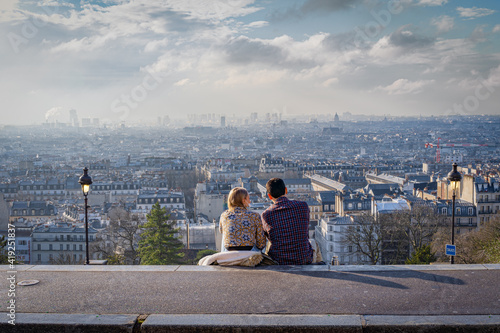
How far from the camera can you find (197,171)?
232 feet

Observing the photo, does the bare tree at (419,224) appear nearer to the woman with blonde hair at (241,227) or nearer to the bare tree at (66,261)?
the bare tree at (66,261)

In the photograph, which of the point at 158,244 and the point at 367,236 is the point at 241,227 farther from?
the point at 367,236

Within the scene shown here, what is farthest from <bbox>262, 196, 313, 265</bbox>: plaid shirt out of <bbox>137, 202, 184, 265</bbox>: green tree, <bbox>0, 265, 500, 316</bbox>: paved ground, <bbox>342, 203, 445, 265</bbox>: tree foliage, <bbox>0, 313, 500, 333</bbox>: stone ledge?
<bbox>342, 203, 445, 265</bbox>: tree foliage

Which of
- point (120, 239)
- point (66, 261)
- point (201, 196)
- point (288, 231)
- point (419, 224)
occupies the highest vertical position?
point (288, 231)

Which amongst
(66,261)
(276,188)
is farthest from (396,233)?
(276,188)

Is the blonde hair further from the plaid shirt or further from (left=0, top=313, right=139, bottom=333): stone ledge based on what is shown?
(left=0, top=313, right=139, bottom=333): stone ledge

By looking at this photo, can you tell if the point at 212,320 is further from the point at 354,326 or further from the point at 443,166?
the point at 443,166

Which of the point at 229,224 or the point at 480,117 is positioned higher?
the point at 480,117

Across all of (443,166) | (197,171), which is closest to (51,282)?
(197,171)

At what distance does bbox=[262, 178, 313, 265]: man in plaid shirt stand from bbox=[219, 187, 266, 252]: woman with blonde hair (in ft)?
0.31

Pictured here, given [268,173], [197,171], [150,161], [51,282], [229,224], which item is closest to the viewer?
[51,282]

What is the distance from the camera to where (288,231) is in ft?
16.5

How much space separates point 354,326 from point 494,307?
1.16 m

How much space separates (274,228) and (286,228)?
115 millimetres
